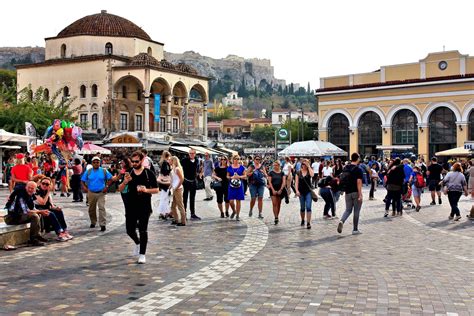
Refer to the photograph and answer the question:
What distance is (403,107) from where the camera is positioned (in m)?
47.4

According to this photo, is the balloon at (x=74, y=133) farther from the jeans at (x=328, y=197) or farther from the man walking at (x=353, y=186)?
the man walking at (x=353, y=186)

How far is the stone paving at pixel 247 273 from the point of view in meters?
6.39

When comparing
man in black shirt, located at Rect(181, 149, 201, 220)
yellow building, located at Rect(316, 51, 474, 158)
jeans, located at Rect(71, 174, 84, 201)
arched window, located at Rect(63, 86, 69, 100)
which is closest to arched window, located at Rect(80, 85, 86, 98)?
arched window, located at Rect(63, 86, 69, 100)

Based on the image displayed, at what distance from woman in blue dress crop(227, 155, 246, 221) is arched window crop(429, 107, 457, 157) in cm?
3485

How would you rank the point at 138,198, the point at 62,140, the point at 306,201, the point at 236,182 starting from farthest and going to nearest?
the point at 62,140 < the point at 236,182 < the point at 306,201 < the point at 138,198

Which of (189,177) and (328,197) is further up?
(189,177)

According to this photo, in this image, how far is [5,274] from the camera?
311 inches

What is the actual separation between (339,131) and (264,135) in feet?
253

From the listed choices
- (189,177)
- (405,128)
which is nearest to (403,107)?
(405,128)

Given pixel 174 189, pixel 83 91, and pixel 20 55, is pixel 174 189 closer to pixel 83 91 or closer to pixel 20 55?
pixel 83 91

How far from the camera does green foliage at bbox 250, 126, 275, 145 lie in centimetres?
12606

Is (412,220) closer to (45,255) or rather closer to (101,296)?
(45,255)

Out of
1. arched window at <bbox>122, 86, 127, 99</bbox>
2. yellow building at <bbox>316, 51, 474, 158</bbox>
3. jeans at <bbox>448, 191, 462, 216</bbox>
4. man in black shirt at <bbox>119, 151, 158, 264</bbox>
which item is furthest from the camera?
arched window at <bbox>122, 86, 127, 99</bbox>

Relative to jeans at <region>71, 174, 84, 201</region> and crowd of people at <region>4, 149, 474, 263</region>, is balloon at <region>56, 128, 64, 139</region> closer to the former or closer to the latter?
jeans at <region>71, 174, 84, 201</region>
